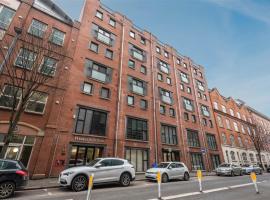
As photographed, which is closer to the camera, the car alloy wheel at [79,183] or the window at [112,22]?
the car alloy wheel at [79,183]

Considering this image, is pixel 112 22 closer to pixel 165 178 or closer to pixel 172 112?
pixel 172 112

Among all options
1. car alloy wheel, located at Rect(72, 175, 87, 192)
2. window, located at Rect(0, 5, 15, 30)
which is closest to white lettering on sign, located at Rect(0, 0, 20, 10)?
window, located at Rect(0, 5, 15, 30)

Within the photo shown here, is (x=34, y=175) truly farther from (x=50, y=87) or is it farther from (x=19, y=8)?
(x=19, y=8)

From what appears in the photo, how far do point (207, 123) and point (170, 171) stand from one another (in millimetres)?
19481

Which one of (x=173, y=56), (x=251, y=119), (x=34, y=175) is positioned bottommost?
(x=34, y=175)

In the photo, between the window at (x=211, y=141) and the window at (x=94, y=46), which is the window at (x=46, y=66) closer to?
the window at (x=94, y=46)

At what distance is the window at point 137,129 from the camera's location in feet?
62.6

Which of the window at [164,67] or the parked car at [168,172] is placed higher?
the window at [164,67]

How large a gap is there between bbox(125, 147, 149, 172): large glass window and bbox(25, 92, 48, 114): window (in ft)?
31.0

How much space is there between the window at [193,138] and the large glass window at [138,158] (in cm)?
915

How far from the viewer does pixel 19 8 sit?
1625cm

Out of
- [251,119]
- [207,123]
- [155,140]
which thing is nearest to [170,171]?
[155,140]

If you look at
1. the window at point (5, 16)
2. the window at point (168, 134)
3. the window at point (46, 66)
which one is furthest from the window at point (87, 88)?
the window at point (168, 134)

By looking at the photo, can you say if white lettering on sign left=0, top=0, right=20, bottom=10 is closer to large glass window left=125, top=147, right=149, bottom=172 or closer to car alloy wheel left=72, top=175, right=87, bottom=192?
car alloy wheel left=72, top=175, right=87, bottom=192
